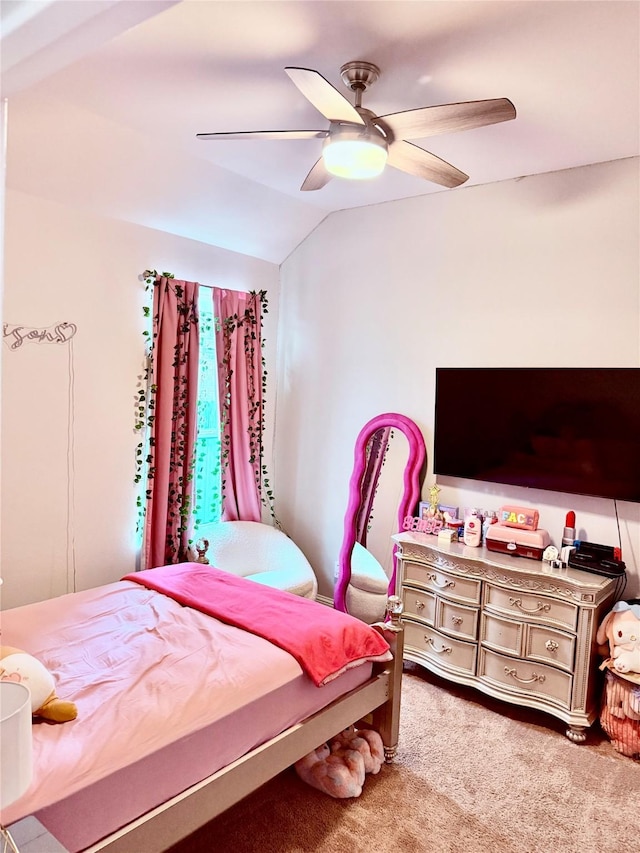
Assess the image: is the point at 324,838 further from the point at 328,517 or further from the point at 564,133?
the point at 564,133

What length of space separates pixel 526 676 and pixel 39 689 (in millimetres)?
2271

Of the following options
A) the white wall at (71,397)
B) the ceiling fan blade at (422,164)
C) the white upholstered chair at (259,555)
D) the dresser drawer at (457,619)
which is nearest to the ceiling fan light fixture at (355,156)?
the ceiling fan blade at (422,164)

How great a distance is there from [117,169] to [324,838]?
10.7ft

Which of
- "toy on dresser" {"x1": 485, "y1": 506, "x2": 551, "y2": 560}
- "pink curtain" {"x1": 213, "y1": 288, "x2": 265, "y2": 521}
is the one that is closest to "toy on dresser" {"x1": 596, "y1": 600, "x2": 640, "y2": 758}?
"toy on dresser" {"x1": 485, "y1": 506, "x2": 551, "y2": 560}

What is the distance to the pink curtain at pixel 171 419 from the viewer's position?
12.5 feet

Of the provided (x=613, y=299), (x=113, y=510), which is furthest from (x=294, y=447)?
(x=613, y=299)

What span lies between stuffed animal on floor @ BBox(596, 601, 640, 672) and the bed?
0.99m

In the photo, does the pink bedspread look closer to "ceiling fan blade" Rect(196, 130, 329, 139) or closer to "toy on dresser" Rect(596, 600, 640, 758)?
"toy on dresser" Rect(596, 600, 640, 758)

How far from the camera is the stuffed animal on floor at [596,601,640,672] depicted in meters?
2.73

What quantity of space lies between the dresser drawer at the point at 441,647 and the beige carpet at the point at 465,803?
31 cm

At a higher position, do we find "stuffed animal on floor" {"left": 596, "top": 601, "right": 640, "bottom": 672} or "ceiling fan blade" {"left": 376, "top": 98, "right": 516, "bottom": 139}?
"ceiling fan blade" {"left": 376, "top": 98, "right": 516, "bottom": 139}

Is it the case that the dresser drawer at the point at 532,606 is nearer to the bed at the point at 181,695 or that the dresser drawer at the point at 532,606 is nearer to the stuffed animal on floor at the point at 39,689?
the bed at the point at 181,695

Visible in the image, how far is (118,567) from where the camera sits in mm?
3744

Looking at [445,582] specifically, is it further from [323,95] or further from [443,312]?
[323,95]
